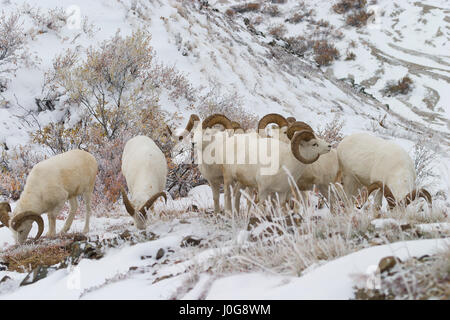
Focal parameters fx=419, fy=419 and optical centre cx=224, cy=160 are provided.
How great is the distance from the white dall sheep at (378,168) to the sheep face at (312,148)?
655mm

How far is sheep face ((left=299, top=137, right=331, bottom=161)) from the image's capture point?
4801mm

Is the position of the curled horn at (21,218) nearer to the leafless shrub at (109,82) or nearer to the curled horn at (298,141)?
the curled horn at (298,141)

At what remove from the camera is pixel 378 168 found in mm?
5387

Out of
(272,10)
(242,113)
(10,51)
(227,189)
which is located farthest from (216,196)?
(272,10)

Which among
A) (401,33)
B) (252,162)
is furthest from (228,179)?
(401,33)

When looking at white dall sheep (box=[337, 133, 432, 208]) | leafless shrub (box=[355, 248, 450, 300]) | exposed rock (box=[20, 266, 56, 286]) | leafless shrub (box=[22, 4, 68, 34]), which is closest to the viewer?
leafless shrub (box=[355, 248, 450, 300])

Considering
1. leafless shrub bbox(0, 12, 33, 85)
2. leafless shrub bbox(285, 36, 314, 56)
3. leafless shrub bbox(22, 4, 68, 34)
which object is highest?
leafless shrub bbox(285, 36, 314, 56)

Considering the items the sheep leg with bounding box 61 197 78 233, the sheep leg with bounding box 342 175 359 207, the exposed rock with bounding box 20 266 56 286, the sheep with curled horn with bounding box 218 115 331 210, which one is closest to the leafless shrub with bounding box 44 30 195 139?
the sheep leg with bounding box 61 197 78 233

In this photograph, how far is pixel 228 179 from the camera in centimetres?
552

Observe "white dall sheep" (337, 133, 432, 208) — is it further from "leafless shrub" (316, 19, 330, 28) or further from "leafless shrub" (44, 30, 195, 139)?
"leafless shrub" (316, 19, 330, 28)

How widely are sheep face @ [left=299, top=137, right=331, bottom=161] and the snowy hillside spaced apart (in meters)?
0.71

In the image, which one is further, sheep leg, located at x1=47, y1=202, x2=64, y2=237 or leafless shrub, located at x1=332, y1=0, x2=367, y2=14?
leafless shrub, located at x1=332, y1=0, x2=367, y2=14

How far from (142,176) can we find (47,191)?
1.40 metres

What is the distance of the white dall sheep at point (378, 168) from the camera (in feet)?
16.4
